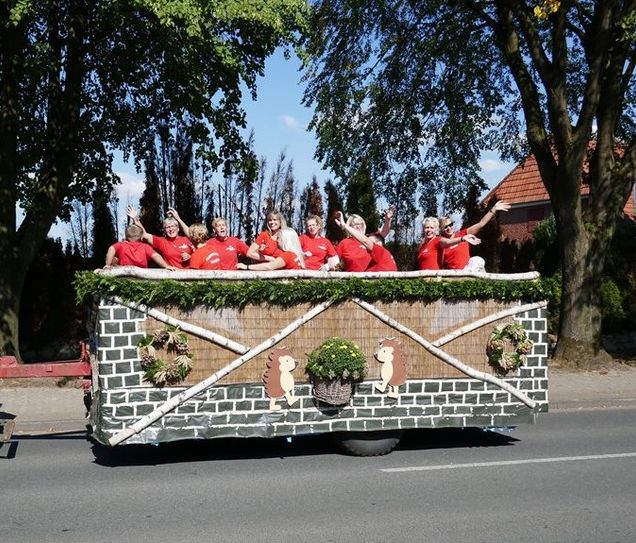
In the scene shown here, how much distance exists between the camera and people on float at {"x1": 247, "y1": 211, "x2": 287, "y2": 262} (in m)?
8.98

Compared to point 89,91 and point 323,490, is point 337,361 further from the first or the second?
point 89,91

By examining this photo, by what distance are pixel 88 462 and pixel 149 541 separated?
115 inches

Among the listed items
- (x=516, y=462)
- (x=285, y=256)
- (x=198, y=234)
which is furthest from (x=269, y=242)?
(x=516, y=462)

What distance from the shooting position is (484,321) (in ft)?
28.1

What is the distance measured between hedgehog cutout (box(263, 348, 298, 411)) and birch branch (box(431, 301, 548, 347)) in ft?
4.64

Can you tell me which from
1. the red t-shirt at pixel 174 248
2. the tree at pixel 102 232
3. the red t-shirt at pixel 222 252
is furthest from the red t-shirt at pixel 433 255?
the tree at pixel 102 232

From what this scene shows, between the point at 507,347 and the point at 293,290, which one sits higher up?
the point at 293,290

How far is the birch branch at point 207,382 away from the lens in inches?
298

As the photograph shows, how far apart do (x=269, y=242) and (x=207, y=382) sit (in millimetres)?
1840

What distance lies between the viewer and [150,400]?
7652 mm

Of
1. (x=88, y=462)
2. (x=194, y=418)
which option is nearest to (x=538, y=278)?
(x=194, y=418)

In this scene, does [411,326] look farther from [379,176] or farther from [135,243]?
[379,176]

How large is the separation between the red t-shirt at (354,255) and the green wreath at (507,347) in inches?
65.3

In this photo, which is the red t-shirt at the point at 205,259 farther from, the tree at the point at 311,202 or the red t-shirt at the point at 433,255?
the tree at the point at 311,202
